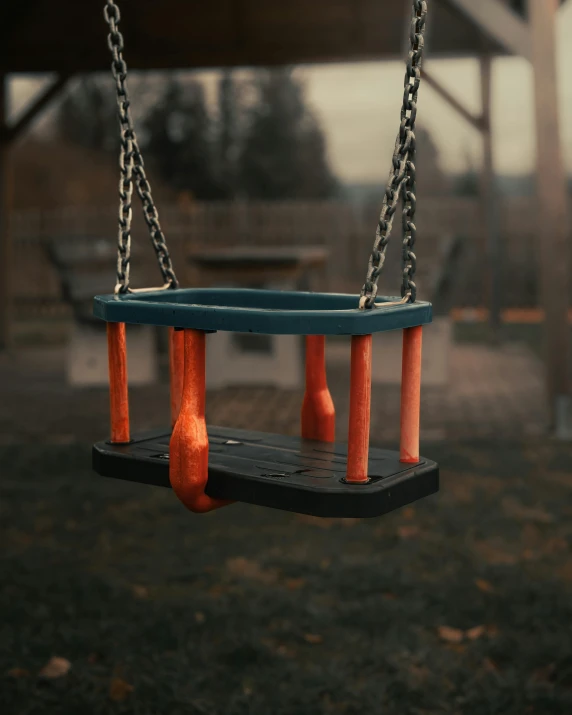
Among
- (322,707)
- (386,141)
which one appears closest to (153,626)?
(322,707)

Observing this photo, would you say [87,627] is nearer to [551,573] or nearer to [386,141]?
[551,573]

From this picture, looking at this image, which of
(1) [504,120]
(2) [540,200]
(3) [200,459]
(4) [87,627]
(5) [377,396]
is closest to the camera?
(3) [200,459]

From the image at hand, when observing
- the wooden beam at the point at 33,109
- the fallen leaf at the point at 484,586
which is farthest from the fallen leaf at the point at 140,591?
the wooden beam at the point at 33,109

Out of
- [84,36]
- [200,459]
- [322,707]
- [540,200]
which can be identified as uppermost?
[84,36]

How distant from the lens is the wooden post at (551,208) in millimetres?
6250

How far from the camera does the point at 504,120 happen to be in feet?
77.4

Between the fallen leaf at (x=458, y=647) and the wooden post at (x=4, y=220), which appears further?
the wooden post at (x=4, y=220)

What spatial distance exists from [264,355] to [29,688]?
534cm

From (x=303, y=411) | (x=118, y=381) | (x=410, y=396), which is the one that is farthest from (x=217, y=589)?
(x=410, y=396)

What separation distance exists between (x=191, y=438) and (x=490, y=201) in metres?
10.2

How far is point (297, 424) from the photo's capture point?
675 cm

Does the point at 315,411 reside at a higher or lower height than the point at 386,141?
lower

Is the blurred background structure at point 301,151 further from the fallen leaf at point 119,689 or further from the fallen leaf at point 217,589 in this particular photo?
the fallen leaf at point 119,689

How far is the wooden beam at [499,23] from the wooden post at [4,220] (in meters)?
5.84
